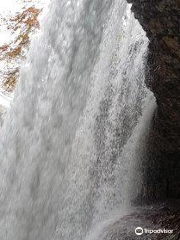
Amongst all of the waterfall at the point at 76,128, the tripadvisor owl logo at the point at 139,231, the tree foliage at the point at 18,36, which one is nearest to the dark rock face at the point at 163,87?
the waterfall at the point at 76,128

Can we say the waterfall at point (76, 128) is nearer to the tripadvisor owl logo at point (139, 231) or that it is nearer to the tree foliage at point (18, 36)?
the tripadvisor owl logo at point (139, 231)

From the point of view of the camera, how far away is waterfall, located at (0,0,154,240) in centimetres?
511

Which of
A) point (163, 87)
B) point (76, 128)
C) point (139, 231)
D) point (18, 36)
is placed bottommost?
point (139, 231)

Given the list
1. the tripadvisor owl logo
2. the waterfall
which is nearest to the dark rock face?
the waterfall

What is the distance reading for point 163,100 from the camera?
434 cm

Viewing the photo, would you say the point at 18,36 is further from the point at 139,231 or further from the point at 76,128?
the point at 139,231

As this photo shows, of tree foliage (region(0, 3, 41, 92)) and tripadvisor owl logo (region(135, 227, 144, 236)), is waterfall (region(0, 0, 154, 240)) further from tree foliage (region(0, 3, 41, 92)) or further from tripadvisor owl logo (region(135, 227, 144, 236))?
tree foliage (region(0, 3, 41, 92))

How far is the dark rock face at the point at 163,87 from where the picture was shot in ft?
11.5

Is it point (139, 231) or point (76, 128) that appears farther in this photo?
point (76, 128)

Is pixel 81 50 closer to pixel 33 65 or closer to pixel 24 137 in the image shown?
pixel 33 65

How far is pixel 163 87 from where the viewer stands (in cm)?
418

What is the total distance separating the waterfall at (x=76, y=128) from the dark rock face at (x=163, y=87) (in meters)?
0.39

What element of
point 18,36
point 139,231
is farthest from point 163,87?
point 18,36

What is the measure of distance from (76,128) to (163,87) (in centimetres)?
171
